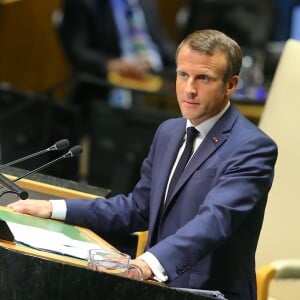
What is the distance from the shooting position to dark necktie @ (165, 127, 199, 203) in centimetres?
329

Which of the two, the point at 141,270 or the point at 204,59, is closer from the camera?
the point at 141,270

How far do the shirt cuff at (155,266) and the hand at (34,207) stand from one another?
0.49m

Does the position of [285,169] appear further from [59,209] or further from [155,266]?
[155,266]

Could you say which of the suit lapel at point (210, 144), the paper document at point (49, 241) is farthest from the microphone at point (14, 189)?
the suit lapel at point (210, 144)

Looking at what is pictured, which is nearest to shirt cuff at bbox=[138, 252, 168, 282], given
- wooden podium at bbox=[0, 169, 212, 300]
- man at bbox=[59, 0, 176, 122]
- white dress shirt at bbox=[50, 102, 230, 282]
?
white dress shirt at bbox=[50, 102, 230, 282]

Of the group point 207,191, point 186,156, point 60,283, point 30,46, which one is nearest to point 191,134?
point 186,156

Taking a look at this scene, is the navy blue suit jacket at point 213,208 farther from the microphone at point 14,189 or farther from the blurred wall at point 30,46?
the blurred wall at point 30,46

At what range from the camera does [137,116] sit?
5.95 m

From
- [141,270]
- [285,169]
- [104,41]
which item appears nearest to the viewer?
[141,270]

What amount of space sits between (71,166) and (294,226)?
2.35 m

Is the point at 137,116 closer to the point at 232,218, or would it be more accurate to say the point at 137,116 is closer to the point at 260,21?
the point at 260,21

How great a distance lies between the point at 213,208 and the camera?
305cm

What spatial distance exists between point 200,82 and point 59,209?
0.60 m

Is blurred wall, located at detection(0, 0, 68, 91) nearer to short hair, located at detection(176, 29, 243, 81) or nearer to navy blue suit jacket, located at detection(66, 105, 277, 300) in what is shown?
navy blue suit jacket, located at detection(66, 105, 277, 300)
